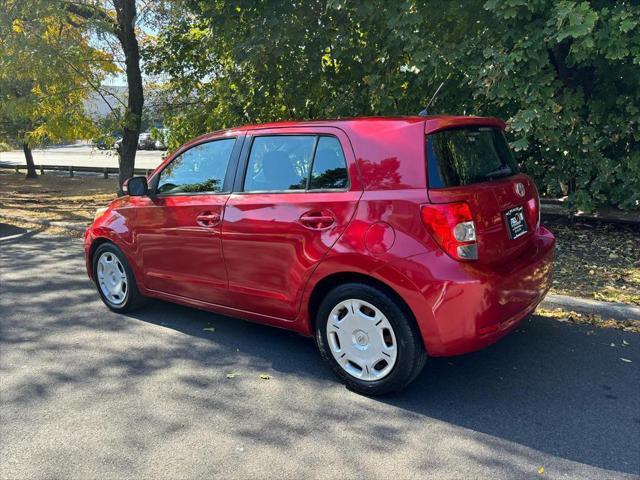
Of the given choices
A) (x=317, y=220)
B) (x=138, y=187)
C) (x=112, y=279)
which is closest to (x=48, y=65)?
(x=112, y=279)

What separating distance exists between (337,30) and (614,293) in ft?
15.6

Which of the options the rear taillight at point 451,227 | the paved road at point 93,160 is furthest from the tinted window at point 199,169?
the paved road at point 93,160

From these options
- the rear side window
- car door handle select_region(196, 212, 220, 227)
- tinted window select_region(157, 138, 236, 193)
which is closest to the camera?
the rear side window

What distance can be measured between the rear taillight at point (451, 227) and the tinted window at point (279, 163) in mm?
972

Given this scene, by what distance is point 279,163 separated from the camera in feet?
12.9

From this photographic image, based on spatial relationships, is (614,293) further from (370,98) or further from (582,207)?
(370,98)

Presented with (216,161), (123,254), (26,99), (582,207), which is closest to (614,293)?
(582,207)

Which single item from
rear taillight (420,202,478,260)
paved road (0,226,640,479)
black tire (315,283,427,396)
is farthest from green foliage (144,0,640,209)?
black tire (315,283,427,396)

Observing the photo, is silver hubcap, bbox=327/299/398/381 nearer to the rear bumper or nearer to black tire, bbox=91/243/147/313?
the rear bumper

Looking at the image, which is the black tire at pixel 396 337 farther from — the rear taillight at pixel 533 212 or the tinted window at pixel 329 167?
the rear taillight at pixel 533 212

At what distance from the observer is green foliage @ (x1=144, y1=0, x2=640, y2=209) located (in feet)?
18.2

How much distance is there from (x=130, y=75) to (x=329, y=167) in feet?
27.3

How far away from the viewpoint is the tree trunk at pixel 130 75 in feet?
33.3

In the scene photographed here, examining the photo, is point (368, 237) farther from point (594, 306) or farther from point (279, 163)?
point (594, 306)
